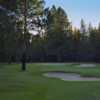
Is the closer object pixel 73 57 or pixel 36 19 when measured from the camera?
pixel 36 19

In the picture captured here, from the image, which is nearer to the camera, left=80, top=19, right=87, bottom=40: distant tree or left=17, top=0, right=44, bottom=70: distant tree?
left=17, top=0, right=44, bottom=70: distant tree

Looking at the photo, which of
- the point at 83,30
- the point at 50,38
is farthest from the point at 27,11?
the point at 83,30

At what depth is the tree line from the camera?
33.2 metres

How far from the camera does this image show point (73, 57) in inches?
2376

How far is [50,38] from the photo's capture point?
63.0m

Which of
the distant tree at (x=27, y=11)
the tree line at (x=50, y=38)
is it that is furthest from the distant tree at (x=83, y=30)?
the distant tree at (x=27, y=11)

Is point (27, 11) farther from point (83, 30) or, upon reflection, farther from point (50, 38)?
point (83, 30)

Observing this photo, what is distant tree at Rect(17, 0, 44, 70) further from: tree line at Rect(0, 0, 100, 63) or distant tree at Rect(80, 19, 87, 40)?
distant tree at Rect(80, 19, 87, 40)

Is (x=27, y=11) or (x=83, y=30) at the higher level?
(x=83, y=30)

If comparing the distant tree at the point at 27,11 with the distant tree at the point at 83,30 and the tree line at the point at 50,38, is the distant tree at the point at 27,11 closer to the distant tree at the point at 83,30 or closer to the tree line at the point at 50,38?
the tree line at the point at 50,38

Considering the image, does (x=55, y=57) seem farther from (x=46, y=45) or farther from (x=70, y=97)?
(x=70, y=97)

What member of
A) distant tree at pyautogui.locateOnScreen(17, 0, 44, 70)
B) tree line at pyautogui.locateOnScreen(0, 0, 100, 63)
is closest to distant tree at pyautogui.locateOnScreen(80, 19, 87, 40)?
tree line at pyautogui.locateOnScreen(0, 0, 100, 63)

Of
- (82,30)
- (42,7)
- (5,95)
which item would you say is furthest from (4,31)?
(82,30)

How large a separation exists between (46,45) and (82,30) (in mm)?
22372
